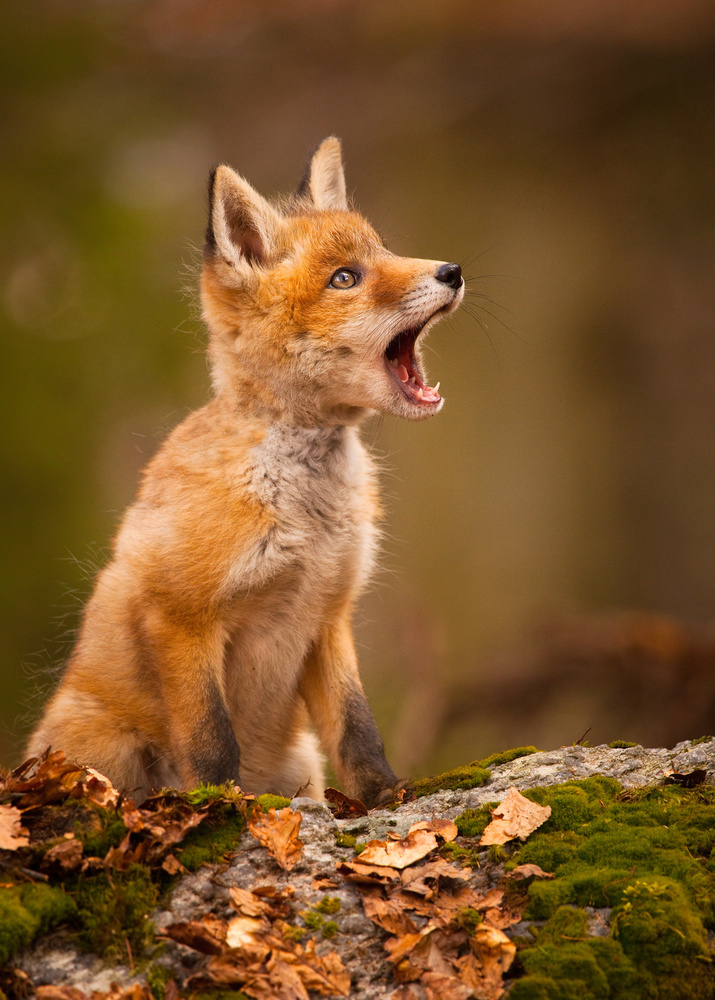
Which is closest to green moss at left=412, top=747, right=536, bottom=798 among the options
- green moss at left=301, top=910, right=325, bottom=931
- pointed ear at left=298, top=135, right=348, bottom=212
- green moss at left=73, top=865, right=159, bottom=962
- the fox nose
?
green moss at left=301, top=910, right=325, bottom=931

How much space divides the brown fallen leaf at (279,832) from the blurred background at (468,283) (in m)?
6.48

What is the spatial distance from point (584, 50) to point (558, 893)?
30.6 feet

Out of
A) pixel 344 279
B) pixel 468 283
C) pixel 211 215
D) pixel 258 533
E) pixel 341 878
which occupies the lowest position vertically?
pixel 341 878

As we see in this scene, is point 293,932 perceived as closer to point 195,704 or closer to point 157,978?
point 157,978

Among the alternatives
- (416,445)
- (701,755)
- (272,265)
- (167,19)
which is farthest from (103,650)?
Result: (167,19)

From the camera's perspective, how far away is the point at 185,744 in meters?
3.99

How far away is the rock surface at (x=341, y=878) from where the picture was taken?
2.54 m

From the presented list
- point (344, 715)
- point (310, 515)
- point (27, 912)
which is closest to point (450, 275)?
point (310, 515)

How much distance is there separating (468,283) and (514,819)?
7.50 metres

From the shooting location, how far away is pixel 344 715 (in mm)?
4535

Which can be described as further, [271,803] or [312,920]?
[271,803]

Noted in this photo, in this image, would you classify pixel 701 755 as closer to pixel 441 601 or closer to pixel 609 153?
pixel 441 601

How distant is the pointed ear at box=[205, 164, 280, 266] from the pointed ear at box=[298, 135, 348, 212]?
68 cm

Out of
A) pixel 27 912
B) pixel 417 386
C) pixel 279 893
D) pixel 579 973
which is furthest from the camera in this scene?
pixel 417 386
